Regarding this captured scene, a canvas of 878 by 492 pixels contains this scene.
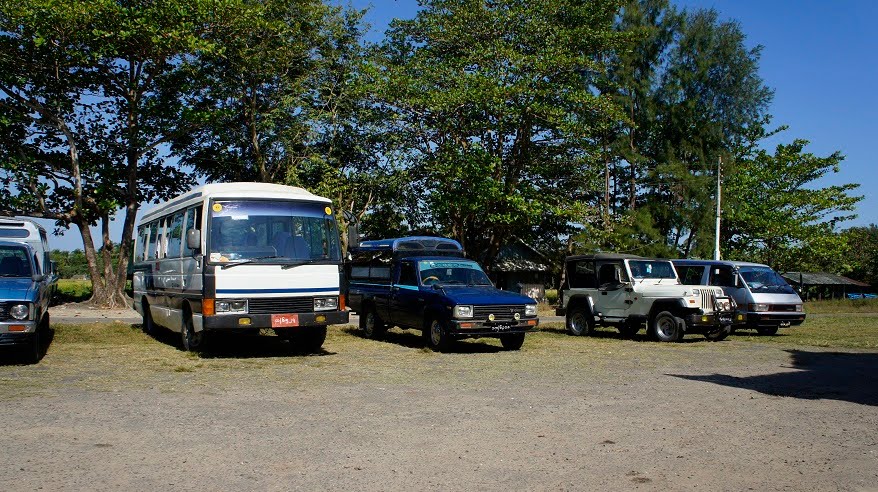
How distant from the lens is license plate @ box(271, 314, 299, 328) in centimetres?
1363

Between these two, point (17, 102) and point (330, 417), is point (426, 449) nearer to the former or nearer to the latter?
point (330, 417)

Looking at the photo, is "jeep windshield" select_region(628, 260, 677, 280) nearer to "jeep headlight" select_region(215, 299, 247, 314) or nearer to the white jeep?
the white jeep

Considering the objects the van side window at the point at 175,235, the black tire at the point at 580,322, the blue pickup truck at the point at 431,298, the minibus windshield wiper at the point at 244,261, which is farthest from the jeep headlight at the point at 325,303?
the black tire at the point at 580,322

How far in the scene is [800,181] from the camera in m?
48.2

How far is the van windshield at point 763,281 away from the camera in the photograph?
2254 centimetres

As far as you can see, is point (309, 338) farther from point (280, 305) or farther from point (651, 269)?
point (651, 269)

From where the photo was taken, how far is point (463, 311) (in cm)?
1530

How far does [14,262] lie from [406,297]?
733cm

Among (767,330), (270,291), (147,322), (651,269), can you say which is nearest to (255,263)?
(270,291)

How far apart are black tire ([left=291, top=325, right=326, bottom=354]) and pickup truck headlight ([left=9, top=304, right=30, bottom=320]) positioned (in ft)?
15.6

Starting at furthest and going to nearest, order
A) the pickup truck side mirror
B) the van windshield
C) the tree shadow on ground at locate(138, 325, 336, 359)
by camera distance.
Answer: the van windshield
the tree shadow on ground at locate(138, 325, 336, 359)
the pickup truck side mirror

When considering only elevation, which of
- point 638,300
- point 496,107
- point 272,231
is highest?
point 496,107

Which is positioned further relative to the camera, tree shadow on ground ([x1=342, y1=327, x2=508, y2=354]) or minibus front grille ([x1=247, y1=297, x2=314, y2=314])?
tree shadow on ground ([x1=342, y1=327, x2=508, y2=354])

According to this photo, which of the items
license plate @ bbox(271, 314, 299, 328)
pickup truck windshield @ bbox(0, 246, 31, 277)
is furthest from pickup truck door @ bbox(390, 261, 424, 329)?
pickup truck windshield @ bbox(0, 246, 31, 277)
